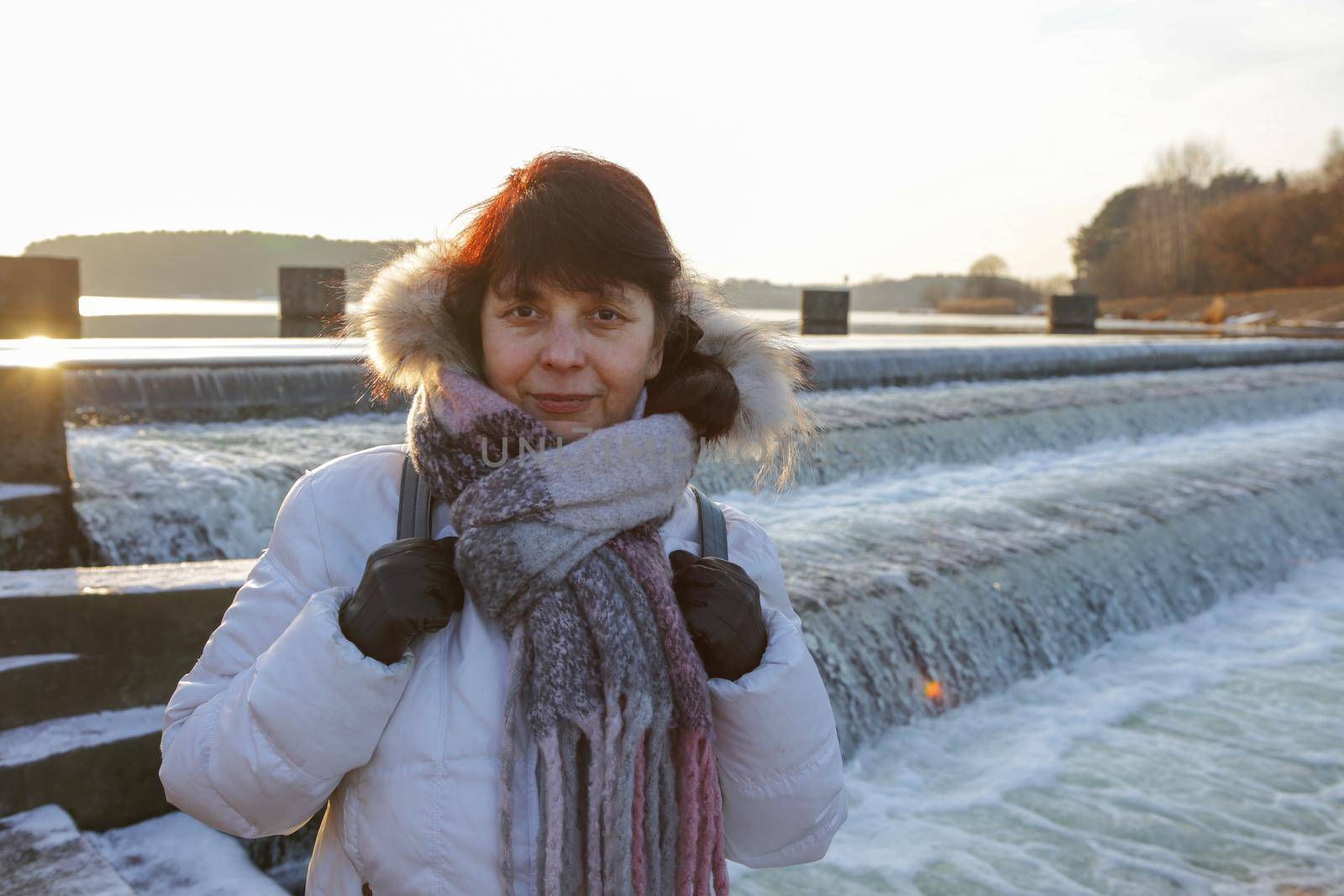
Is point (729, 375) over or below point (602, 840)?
over

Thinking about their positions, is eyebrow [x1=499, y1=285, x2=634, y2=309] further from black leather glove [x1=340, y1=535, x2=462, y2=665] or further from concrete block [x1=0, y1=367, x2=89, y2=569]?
concrete block [x1=0, y1=367, x2=89, y2=569]

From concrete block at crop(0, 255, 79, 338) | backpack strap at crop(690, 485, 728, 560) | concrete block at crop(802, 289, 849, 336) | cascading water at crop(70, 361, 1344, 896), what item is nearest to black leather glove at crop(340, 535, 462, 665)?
backpack strap at crop(690, 485, 728, 560)

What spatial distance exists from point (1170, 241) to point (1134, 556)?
166 ft

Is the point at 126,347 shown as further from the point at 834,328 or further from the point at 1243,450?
the point at 834,328

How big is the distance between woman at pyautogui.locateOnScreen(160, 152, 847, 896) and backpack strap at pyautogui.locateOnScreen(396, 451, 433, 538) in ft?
0.08

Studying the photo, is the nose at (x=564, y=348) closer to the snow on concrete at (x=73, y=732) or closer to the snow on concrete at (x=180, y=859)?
the snow on concrete at (x=180, y=859)

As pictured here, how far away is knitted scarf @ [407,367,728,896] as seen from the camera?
1.38m

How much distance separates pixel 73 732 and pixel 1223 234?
4963cm

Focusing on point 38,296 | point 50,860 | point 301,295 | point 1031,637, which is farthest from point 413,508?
point 301,295

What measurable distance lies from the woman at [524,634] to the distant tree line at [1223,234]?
46.7m

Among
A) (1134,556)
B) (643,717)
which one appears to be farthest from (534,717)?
(1134,556)

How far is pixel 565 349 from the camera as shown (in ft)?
4.93

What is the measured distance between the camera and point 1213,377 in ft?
42.8

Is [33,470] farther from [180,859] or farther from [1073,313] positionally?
[1073,313]
